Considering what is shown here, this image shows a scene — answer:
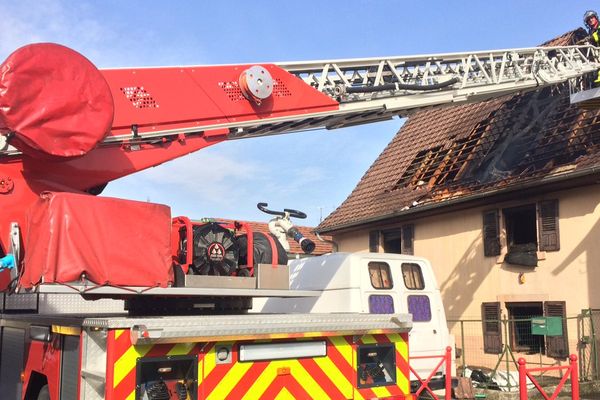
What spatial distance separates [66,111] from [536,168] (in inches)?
447

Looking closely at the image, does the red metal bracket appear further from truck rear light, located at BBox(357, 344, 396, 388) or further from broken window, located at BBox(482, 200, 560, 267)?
broken window, located at BBox(482, 200, 560, 267)

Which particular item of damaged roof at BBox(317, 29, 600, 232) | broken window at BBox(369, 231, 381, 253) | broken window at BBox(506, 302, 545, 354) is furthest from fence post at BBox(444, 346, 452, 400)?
broken window at BBox(369, 231, 381, 253)

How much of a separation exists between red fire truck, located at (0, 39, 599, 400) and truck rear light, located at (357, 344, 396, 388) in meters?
0.01

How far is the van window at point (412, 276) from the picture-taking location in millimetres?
9000

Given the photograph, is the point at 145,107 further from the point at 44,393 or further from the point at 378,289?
the point at 378,289

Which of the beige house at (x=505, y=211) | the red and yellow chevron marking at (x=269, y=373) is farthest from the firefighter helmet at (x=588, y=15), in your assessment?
the red and yellow chevron marking at (x=269, y=373)

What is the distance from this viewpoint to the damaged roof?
45.6 feet

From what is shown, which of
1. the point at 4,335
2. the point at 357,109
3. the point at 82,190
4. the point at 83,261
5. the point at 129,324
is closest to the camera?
the point at 129,324

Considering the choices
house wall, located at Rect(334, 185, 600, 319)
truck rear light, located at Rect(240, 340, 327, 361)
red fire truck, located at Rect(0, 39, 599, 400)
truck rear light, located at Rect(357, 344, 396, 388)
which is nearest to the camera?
red fire truck, located at Rect(0, 39, 599, 400)

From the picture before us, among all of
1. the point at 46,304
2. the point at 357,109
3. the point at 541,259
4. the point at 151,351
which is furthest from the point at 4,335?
the point at 541,259

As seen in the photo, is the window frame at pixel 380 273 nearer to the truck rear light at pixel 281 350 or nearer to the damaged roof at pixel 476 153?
the truck rear light at pixel 281 350

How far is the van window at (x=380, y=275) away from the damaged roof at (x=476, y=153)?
19.2 ft

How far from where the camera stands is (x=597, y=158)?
12.5m

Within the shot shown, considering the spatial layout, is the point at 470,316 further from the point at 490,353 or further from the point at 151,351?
the point at 151,351
